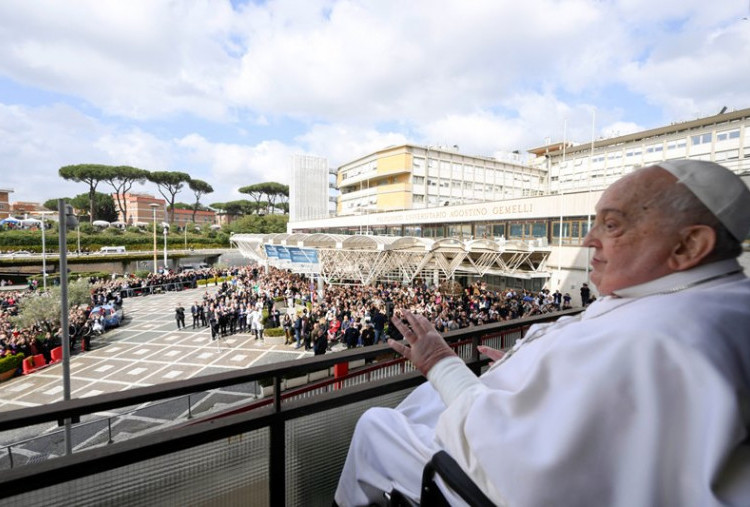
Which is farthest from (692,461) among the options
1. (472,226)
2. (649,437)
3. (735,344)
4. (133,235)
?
(133,235)

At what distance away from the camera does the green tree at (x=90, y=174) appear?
65.4 metres

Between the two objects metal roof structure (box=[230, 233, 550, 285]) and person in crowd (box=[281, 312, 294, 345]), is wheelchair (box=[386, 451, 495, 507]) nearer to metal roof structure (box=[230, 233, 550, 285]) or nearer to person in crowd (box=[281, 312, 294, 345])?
person in crowd (box=[281, 312, 294, 345])

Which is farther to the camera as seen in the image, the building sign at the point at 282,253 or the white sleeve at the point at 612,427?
the building sign at the point at 282,253

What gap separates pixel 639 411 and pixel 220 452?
63.5 inches

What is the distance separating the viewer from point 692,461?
79 cm

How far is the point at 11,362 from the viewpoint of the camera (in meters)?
12.3

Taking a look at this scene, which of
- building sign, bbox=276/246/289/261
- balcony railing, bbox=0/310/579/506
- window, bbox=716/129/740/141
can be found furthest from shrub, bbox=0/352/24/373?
window, bbox=716/129/740/141

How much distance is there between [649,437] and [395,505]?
1.05 m

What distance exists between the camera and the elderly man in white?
0.79 m

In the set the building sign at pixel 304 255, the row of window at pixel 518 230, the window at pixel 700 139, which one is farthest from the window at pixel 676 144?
the building sign at pixel 304 255

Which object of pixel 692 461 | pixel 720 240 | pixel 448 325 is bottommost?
pixel 448 325

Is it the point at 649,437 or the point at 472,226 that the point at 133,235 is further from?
the point at 649,437

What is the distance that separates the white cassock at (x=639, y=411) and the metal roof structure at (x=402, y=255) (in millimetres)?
17994

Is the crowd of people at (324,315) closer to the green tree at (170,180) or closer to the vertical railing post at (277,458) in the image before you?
the vertical railing post at (277,458)
